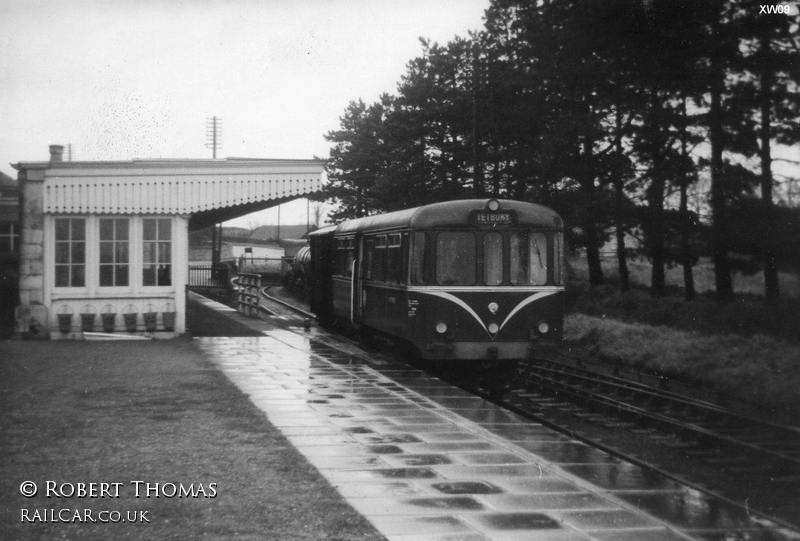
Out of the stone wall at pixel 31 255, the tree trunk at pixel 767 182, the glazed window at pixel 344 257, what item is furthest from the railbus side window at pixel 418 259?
the tree trunk at pixel 767 182

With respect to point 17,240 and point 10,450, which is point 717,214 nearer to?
point 17,240

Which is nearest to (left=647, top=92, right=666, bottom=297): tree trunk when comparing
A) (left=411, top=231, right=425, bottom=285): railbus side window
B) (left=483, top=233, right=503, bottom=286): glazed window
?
(left=483, top=233, right=503, bottom=286): glazed window

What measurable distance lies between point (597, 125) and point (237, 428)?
21.7 metres

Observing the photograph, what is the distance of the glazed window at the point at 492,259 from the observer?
45.5 ft

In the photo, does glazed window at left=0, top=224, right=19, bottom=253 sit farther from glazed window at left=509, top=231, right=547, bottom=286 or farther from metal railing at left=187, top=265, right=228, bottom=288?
metal railing at left=187, top=265, right=228, bottom=288

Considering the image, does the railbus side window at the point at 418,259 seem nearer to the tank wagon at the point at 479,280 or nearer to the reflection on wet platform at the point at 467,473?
the tank wagon at the point at 479,280

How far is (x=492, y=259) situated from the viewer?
547 inches

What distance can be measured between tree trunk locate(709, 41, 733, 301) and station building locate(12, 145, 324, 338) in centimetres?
967

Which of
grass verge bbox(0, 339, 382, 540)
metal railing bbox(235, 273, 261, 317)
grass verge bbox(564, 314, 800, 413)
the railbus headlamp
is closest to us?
grass verge bbox(0, 339, 382, 540)

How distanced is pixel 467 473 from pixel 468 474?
0.03 meters

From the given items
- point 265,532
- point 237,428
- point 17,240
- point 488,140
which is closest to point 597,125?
point 488,140

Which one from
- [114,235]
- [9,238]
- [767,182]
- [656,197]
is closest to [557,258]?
[767,182]

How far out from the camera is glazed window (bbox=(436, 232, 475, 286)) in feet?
45.2

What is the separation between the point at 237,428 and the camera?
891 centimetres
